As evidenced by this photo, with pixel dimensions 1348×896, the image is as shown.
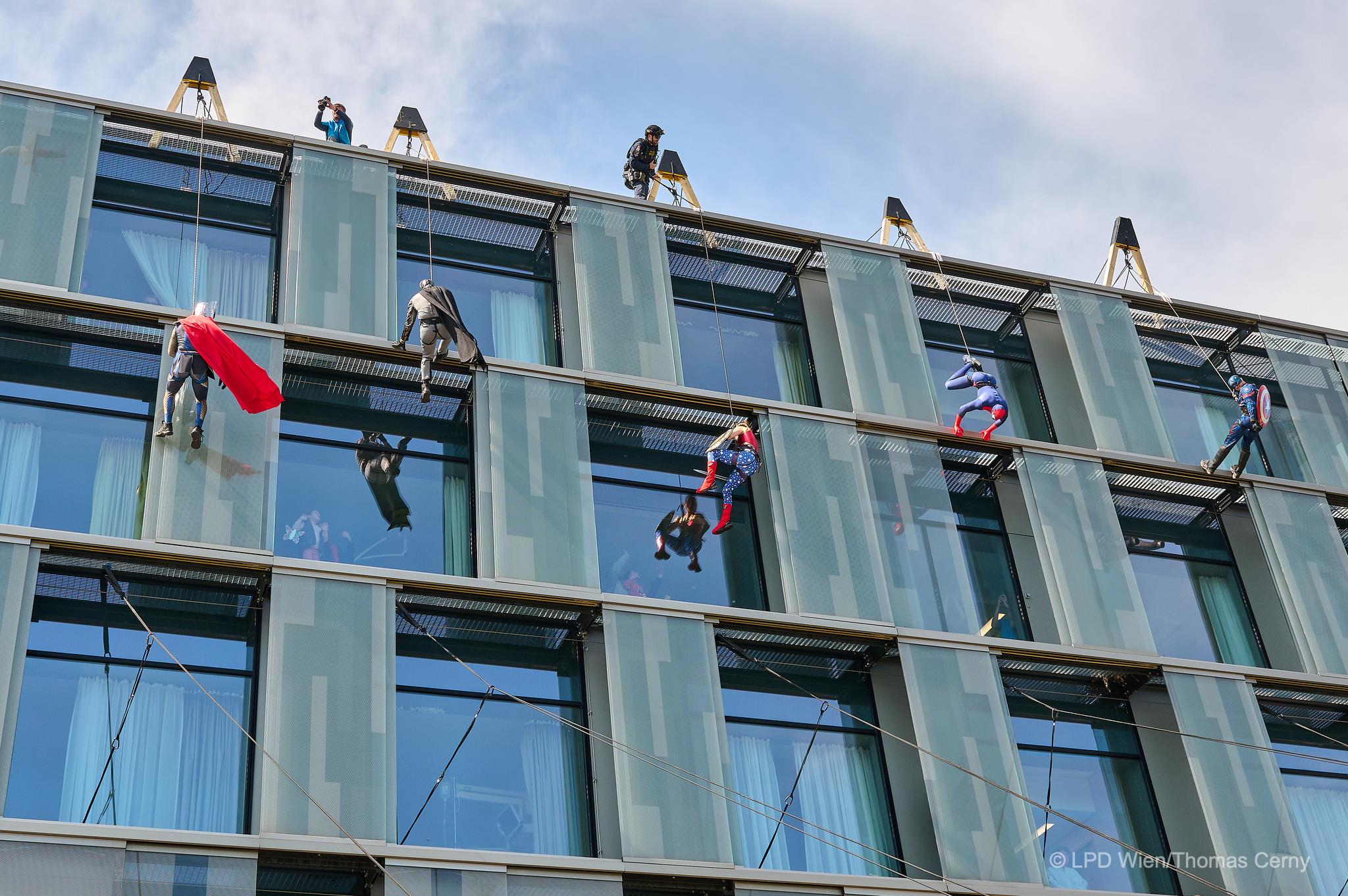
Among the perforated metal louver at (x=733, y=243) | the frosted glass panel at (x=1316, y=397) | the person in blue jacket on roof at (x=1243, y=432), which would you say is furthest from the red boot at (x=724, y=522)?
the frosted glass panel at (x=1316, y=397)

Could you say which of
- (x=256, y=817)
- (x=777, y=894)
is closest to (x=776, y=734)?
(x=777, y=894)

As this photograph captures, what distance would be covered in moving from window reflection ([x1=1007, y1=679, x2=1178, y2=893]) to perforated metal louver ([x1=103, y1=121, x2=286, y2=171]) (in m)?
12.5

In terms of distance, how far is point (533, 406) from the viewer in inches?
791

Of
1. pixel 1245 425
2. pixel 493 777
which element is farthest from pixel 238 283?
pixel 1245 425

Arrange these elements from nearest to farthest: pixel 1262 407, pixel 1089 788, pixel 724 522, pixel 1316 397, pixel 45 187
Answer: pixel 45 187
pixel 1089 788
pixel 724 522
pixel 1262 407
pixel 1316 397

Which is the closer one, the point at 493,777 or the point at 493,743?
the point at 493,777

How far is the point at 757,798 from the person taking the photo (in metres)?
18.6

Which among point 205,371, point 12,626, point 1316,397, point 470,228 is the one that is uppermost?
point 470,228

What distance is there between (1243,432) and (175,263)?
50.4ft

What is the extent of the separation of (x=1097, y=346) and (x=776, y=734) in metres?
8.72

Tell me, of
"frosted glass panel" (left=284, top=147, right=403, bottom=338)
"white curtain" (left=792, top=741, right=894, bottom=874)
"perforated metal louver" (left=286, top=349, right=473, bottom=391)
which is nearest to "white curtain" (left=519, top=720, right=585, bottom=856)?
"white curtain" (left=792, top=741, right=894, bottom=874)

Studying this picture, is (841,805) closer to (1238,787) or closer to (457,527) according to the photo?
(1238,787)

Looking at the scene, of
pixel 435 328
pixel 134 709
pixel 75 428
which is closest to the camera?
pixel 134 709

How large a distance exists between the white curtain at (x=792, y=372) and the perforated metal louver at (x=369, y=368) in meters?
4.93
